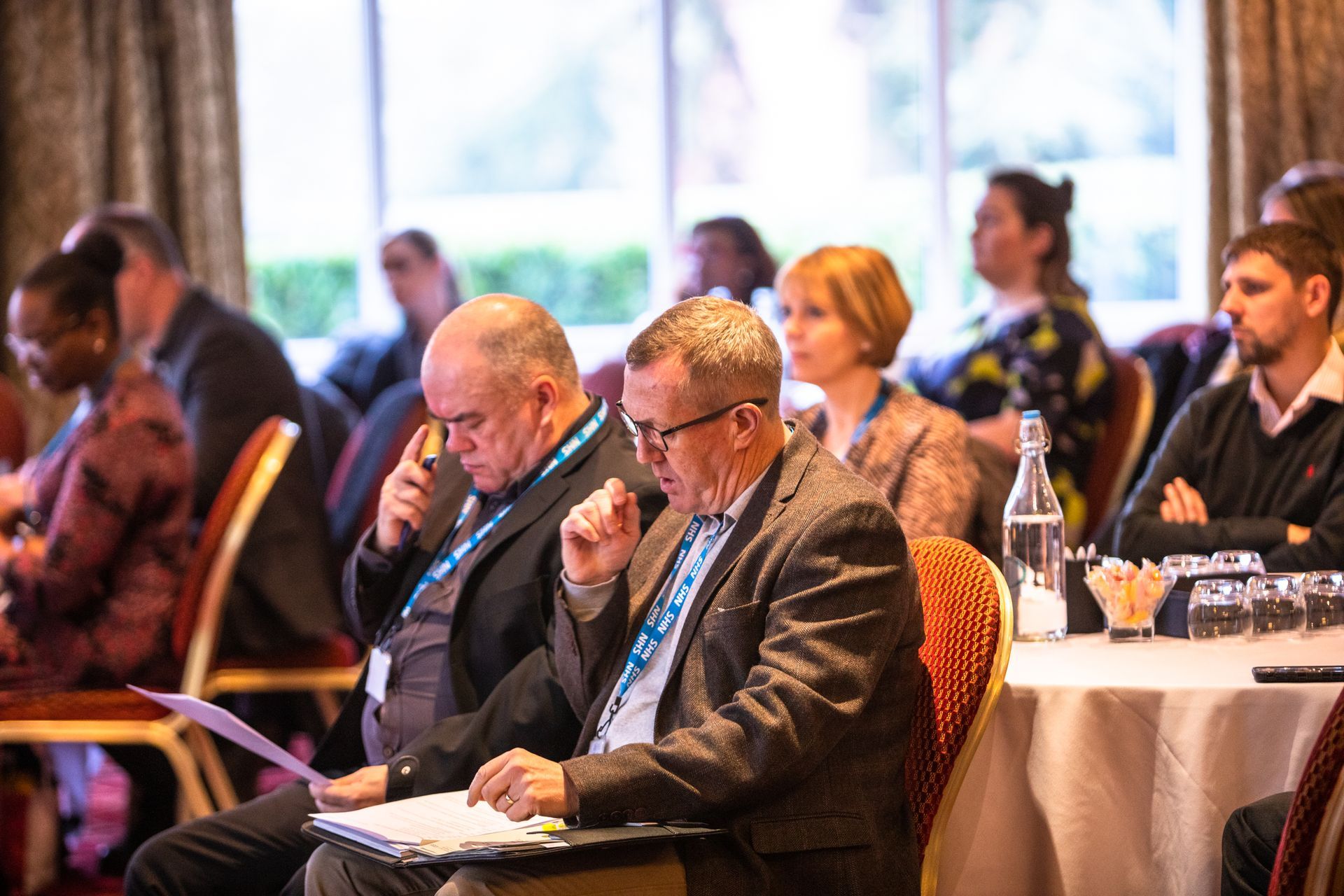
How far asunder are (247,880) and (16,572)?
4.19ft

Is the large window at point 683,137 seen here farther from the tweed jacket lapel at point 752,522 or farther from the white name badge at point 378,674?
the tweed jacket lapel at point 752,522

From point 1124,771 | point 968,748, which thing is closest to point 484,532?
point 968,748

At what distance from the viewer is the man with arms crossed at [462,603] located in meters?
2.21

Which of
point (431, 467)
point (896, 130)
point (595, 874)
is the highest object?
point (896, 130)

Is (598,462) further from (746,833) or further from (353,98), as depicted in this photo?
(353,98)

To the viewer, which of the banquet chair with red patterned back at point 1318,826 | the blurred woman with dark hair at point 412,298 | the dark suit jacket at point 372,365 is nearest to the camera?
the banquet chair with red patterned back at point 1318,826

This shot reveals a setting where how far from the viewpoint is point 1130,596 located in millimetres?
2221

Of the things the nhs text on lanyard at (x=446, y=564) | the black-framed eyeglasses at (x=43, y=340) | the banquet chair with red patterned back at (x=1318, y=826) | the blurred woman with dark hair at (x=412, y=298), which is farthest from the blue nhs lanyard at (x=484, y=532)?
the blurred woman with dark hair at (x=412, y=298)

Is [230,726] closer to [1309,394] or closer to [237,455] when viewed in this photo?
[1309,394]

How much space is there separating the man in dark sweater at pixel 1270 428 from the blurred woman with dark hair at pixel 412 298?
3.58m

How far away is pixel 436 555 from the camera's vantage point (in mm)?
2568

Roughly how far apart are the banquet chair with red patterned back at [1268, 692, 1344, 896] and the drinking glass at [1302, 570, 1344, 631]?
63 cm

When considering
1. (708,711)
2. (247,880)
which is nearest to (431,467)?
(247,880)

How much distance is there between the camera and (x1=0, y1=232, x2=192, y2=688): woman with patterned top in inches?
127
